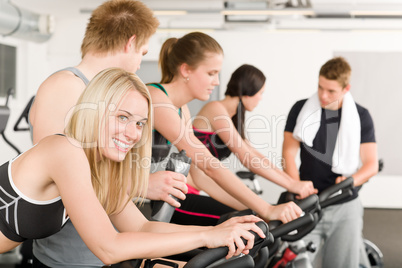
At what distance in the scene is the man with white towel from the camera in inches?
112

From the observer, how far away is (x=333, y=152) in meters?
2.88

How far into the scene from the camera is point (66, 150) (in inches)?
48.4

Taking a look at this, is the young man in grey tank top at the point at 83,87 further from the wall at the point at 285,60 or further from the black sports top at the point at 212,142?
the wall at the point at 285,60

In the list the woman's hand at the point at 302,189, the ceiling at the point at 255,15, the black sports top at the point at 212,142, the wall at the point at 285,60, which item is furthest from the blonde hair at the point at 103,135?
the wall at the point at 285,60

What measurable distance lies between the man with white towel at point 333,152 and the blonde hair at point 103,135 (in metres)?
1.47

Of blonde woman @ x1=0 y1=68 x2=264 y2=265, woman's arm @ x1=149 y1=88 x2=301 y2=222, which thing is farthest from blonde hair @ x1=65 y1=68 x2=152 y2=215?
woman's arm @ x1=149 y1=88 x2=301 y2=222

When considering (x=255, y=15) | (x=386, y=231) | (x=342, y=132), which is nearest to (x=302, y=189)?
(x=342, y=132)

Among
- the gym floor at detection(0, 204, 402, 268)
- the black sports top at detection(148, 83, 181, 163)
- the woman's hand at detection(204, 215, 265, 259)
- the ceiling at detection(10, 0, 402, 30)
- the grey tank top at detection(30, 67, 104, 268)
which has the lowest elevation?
the gym floor at detection(0, 204, 402, 268)

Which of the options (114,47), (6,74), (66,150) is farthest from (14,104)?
(66,150)

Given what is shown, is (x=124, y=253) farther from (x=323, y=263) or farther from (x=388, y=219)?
(x=388, y=219)

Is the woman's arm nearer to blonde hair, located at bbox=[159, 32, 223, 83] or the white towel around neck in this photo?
blonde hair, located at bbox=[159, 32, 223, 83]

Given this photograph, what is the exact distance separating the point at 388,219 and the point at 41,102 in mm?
6351

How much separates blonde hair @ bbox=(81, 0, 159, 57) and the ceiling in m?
3.14

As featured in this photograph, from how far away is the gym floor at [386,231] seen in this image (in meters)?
4.69
